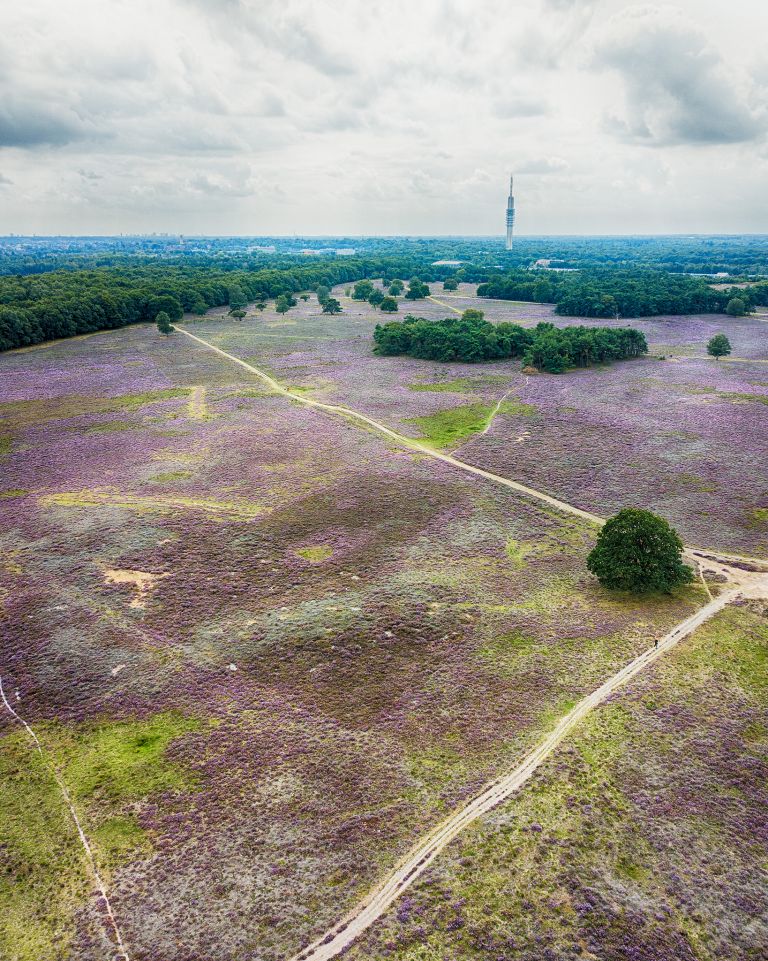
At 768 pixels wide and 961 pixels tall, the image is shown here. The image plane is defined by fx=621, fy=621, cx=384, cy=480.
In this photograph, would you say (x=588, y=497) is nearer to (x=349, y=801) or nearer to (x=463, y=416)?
(x=463, y=416)

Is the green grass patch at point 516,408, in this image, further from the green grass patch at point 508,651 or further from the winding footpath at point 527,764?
the green grass patch at point 508,651

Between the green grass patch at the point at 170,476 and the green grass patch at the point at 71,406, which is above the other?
the green grass patch at the point at 71,406

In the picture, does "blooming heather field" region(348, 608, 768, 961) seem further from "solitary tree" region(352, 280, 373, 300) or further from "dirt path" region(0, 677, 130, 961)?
"solitary tree" region(352, 280, 373, 300)

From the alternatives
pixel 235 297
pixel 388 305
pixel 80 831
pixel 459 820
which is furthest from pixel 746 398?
pixel 235 297

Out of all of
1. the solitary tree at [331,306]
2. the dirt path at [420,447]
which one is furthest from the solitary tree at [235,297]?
the dirt path at [420,447]

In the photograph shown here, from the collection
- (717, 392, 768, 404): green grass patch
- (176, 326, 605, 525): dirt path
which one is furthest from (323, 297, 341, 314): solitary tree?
(717, 392, 768, 404): green grass patch

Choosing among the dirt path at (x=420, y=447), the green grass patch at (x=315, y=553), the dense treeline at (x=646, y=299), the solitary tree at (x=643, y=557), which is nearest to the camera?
the solitary tree at (x=643, y=557)

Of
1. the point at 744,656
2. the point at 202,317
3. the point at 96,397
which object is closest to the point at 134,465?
the point at 96,397

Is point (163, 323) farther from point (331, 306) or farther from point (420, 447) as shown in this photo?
point (420, 447)
